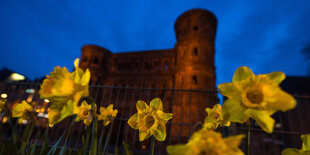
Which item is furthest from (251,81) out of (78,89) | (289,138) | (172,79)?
(289,138)

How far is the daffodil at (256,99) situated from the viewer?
0.51m

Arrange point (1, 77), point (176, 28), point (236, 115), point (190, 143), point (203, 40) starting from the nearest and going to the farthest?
point (190, 143) → point (236, 115) → point (203, 40) → point (176, 28) → point (1, 77)

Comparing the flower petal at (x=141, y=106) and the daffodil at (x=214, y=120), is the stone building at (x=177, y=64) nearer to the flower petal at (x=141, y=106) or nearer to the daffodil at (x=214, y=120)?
the daffodil at (x=214, y=120)

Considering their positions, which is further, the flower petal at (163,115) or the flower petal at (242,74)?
the flower petal at (163,115)

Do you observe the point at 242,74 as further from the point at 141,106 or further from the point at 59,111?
A: the point at 59,111

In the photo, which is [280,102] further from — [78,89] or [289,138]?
[289,138]

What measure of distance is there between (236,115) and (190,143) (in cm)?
24

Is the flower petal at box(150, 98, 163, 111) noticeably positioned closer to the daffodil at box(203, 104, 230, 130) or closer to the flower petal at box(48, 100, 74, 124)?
the daffodil at box(203, 104, 230, 130)

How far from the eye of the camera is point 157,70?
14.6 m

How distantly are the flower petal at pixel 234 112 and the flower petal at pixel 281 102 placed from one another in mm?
86

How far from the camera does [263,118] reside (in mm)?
528

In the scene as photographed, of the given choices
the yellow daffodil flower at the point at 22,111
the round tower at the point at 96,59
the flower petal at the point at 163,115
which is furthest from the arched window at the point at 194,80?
the flower petal at the point at 163,115

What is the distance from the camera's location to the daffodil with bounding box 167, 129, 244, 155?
1.40ft

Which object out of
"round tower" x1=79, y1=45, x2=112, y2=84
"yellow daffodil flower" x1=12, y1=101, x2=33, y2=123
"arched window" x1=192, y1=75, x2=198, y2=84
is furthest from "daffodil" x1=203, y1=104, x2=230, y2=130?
"round tower" x1=79, y1=45, x2=112, y2=84
